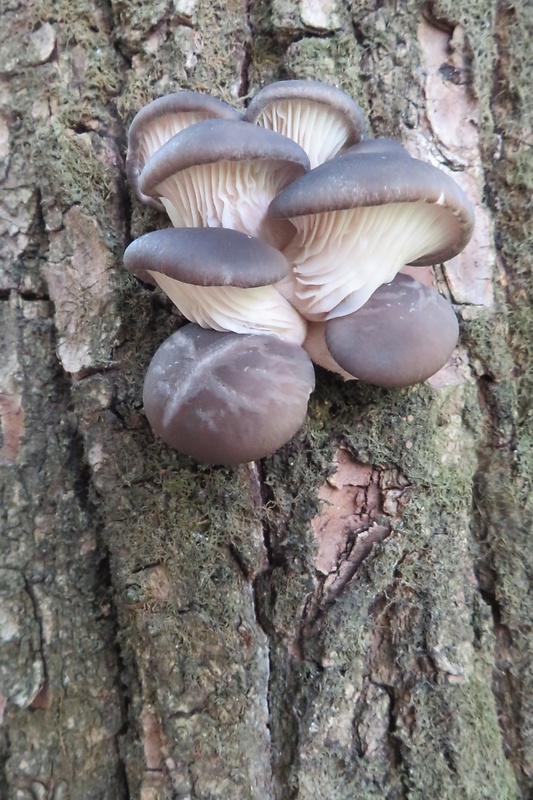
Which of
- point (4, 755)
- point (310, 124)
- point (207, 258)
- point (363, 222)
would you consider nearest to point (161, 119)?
point (310, 124)

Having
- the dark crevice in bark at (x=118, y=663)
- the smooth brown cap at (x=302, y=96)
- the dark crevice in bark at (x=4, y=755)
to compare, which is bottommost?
the dark crevice in bark at (x=4, y=755)

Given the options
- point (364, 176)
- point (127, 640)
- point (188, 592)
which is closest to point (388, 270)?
point (364, 176)

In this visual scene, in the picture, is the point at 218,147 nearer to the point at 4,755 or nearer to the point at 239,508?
the point at 239,508

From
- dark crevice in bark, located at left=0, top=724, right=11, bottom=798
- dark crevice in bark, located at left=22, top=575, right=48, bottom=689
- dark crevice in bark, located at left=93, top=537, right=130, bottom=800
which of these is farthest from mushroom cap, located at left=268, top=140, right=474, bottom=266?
dark crevice in bark, located at left=0, top=724, right=11, bottom=798

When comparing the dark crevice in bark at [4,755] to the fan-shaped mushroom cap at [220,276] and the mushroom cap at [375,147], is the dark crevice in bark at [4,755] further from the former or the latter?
the mushroom cap at [375,147]

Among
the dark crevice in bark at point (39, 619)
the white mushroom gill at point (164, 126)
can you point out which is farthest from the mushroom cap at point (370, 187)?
the dark crevice in bark at point (39, 619)

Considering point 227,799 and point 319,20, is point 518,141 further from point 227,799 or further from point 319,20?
point 227,799

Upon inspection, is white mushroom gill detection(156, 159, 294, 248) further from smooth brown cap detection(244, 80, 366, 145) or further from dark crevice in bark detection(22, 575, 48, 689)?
dark crevice in bark detection(22, 575, 48, 689)
